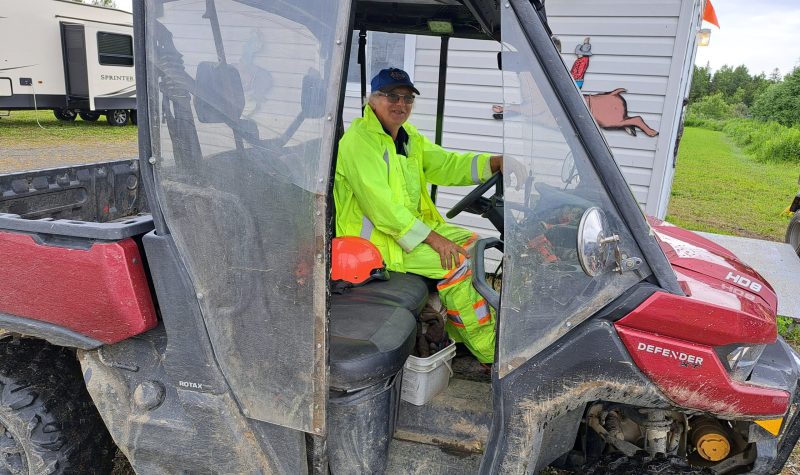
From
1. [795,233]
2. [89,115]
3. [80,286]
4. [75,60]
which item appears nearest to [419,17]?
[80,286]

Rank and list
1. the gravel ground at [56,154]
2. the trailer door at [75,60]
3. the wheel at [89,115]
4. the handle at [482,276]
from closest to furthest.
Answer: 1. the handle at [482,276]
2. the gravel ground at [56,154]
3. the trailer door at [75,60]
4. the wheel at [89,115]

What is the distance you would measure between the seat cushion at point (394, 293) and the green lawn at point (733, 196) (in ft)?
25.8

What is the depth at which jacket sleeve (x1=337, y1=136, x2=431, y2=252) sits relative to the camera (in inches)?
101

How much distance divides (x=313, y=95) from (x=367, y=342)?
90 centimetres

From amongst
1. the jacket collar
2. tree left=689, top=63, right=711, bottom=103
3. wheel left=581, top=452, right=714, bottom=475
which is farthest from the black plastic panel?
tree left=689, top=63, right=711, bottom=103

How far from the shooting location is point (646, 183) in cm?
578

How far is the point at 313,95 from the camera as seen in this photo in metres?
1.63

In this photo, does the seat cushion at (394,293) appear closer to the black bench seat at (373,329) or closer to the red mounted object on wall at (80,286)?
the black bench seat at (373,329)

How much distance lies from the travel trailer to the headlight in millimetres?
14052

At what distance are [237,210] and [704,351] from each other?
1432 mm

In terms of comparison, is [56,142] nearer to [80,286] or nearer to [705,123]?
[80,286]

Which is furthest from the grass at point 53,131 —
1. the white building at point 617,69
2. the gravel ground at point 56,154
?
the white building at point 617,69

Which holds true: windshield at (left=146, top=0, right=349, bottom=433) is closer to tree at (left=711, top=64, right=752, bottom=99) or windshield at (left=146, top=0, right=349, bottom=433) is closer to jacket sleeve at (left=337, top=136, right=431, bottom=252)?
jacket sleeve at (left=337, top=136, right=431, bottom=252)

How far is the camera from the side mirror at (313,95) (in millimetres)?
1620
